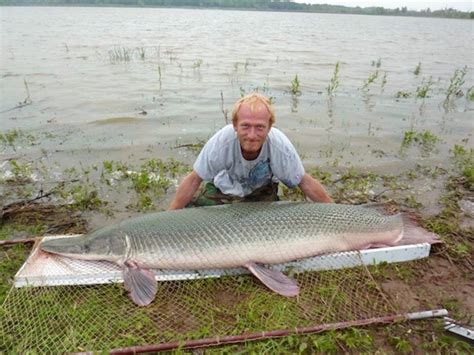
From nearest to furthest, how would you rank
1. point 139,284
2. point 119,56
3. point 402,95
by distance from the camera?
1. point 139,284
2. point 402,95
3. point 119,56

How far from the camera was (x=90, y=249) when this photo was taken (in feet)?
12.4

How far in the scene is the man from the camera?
3924 mm

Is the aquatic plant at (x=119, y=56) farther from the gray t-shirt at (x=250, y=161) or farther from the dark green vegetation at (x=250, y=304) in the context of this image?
the gray t-shirt at (x=250, y=161)

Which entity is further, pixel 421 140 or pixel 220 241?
pixel 421 140

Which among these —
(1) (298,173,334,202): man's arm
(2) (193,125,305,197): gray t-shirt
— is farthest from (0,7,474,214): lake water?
(2) (193,125,305,197): gray t-shirt

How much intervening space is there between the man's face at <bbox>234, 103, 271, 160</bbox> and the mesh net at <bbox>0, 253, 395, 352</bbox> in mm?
1264

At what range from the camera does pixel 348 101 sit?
1193cm

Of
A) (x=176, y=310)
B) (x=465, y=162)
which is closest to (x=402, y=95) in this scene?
(x=465, y=162)

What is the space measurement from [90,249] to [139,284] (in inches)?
24.4

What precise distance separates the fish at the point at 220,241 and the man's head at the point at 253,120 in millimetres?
671

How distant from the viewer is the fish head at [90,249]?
12.3 feet

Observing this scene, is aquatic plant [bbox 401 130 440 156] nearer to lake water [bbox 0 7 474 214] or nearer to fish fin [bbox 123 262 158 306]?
lake water [bbox 0 7 474 214]

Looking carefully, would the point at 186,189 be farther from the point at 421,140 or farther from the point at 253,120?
the point at 421,140

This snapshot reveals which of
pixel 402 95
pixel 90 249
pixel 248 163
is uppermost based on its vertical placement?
pixel 248 163
